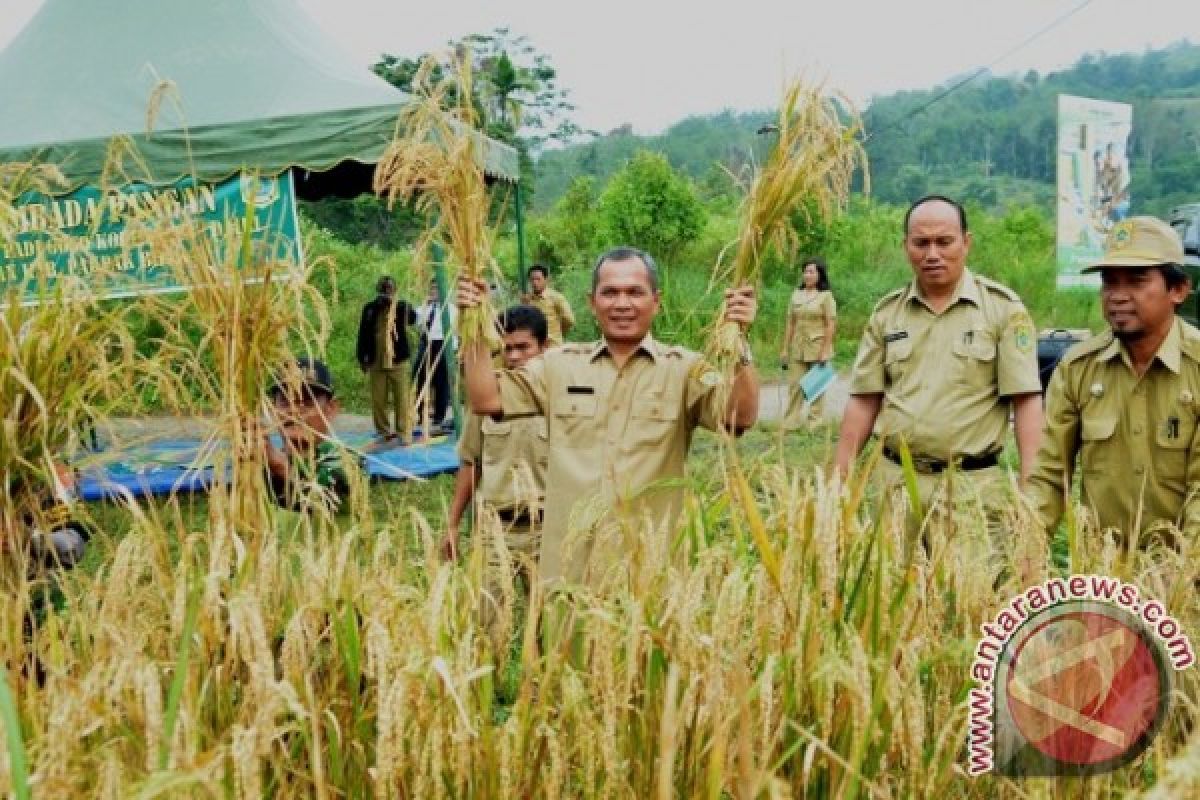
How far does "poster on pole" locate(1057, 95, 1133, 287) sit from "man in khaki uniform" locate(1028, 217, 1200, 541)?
9134 mm

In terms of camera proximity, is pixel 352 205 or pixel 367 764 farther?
pixel 352 205

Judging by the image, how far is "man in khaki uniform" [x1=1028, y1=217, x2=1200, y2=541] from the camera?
2348mm

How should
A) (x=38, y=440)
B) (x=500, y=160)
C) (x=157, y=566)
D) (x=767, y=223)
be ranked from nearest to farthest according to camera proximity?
(x=157, y=566) → (x=38, y=440) → (x=767, y=223) → (x=500, y=160)

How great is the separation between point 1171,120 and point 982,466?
6167cm

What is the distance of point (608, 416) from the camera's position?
2570 mm

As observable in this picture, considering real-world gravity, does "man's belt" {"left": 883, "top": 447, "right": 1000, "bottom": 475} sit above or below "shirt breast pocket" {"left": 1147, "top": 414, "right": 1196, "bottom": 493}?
below

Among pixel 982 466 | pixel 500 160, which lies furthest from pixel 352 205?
pixel 982 466

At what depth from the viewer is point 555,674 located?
1.35 m

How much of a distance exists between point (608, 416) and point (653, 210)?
1574 cm

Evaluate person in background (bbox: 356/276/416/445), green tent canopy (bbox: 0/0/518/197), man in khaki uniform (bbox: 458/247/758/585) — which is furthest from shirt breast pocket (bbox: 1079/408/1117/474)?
person in background (bbox: 356/276/416/445)

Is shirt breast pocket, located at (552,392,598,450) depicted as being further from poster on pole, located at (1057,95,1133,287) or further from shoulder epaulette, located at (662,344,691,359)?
poster on pole, located at (1057,95,1133,287)

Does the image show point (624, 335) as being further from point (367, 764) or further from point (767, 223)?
point (367, 764)

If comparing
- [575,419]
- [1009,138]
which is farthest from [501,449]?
[1009,138]

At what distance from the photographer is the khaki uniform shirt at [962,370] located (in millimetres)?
2914
